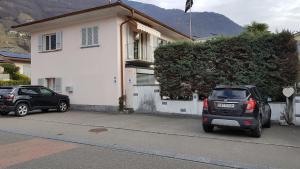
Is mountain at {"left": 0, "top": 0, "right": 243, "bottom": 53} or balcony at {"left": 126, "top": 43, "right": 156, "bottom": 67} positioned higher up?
mountain at {"left": 0, "top": 0, "right": 243, "bottom": 53}

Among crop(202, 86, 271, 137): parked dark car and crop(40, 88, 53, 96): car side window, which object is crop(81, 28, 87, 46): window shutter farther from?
crop(202, 86, 271, 137): parked dark car

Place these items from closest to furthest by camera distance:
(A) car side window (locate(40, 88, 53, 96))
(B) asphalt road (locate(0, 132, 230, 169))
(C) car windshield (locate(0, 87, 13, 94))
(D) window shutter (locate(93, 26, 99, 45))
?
(B) asphalt road (locate(0, 132, 230, 169)), (C) car windshield (locate(0, 87, 13, 94)), (A) car side window (locate(40, 88, 53, 96)), (D) window shutter (locate(93, 26, 99, 45))

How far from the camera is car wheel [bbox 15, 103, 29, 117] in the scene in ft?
45.7

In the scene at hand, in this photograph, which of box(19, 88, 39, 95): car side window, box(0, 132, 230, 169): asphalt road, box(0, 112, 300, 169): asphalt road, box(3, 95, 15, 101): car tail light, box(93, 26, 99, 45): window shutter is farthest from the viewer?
box(93, 26, 99, 45): window shutter

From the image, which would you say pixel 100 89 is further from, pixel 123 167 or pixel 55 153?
pixel 123 167

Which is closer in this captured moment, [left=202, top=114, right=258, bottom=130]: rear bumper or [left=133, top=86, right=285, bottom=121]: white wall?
[left=202, top=114, right=258, bottom=130]: rear bumper

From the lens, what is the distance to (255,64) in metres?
12.3

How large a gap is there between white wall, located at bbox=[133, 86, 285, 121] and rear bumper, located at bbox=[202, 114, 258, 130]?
4.52 meters

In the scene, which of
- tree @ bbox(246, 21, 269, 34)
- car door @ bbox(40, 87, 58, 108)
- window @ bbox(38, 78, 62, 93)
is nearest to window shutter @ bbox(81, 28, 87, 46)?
window @ bbox(38, 78, 62, 93)

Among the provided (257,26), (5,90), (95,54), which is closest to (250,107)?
(95,54)

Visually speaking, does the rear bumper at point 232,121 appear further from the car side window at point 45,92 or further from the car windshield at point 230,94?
the car side window at point 45,92

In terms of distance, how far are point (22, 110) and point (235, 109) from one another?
11.0 m

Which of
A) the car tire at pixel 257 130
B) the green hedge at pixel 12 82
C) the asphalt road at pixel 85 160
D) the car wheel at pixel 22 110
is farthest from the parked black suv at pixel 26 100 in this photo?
the green hedge at pixel 12 82

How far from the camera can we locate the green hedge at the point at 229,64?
1175cm
